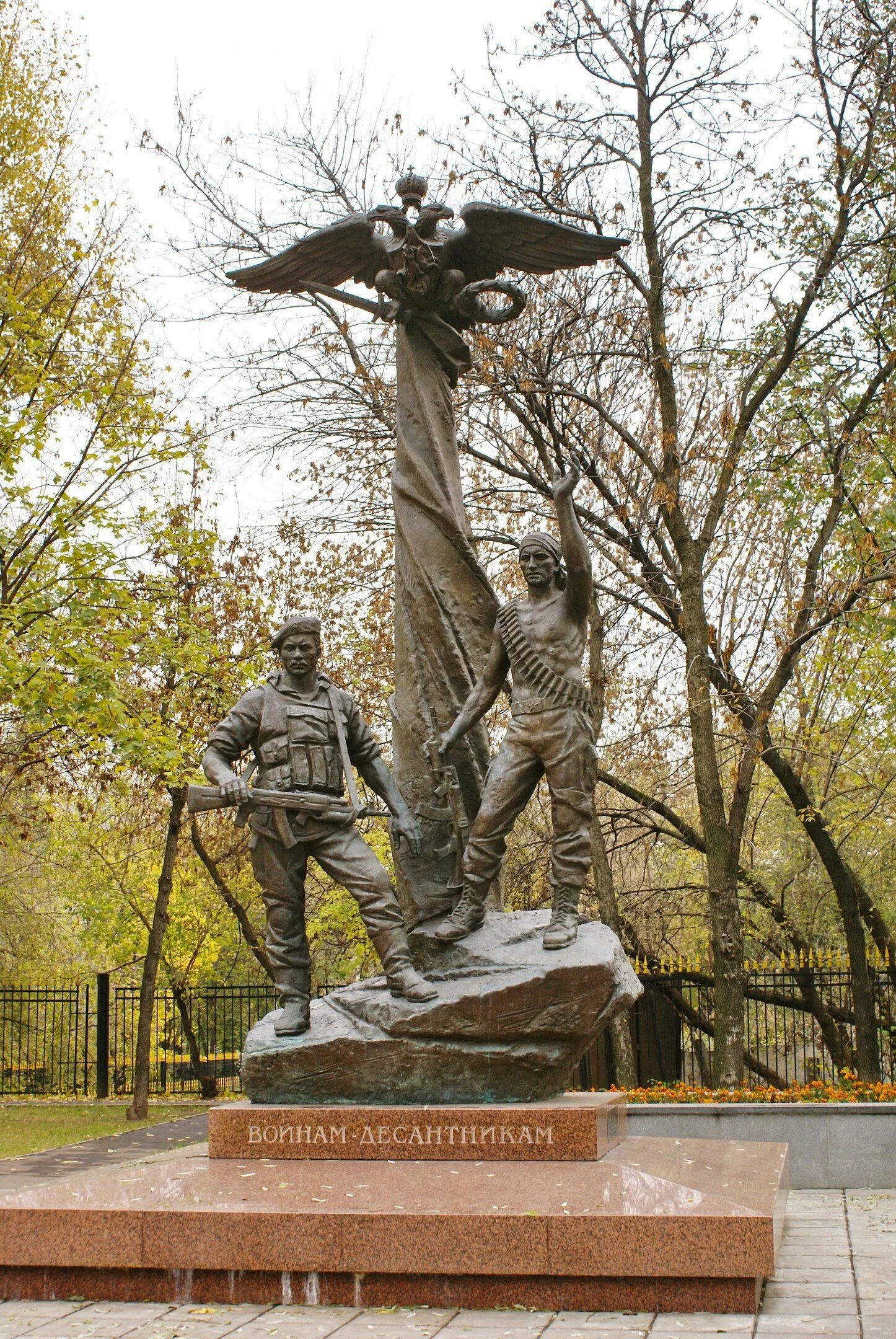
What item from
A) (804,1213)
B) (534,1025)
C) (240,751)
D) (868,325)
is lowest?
(804,1213)

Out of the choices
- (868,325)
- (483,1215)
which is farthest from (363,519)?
(483,1215)

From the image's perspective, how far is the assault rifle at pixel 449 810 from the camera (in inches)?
275

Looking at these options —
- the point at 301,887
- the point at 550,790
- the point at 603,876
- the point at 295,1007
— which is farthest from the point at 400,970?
the point at 603,876

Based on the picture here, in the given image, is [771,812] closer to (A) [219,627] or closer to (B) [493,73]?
(A) [219,627]

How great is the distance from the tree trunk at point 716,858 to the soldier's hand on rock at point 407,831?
5229 millimetres

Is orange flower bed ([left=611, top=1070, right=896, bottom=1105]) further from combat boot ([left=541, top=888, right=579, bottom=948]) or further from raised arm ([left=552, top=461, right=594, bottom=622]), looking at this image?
raised arm ([left=552, top=461, right=594, bottom=622])

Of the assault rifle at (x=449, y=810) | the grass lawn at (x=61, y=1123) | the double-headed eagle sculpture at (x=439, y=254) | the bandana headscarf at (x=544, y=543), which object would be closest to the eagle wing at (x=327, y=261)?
the double-headed eagle sculpture at (x=439, y=254)

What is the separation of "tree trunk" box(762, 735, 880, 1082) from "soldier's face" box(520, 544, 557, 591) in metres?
6.53

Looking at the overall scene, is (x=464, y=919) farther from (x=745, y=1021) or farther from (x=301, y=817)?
(x=745, y=1021)

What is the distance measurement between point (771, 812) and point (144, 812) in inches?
367

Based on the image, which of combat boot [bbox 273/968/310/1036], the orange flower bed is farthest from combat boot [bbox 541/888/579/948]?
the orange flower bed

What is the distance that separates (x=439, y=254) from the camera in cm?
753

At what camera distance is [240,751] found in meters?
6.74

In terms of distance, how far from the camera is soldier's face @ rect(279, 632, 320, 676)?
22.1 feet
